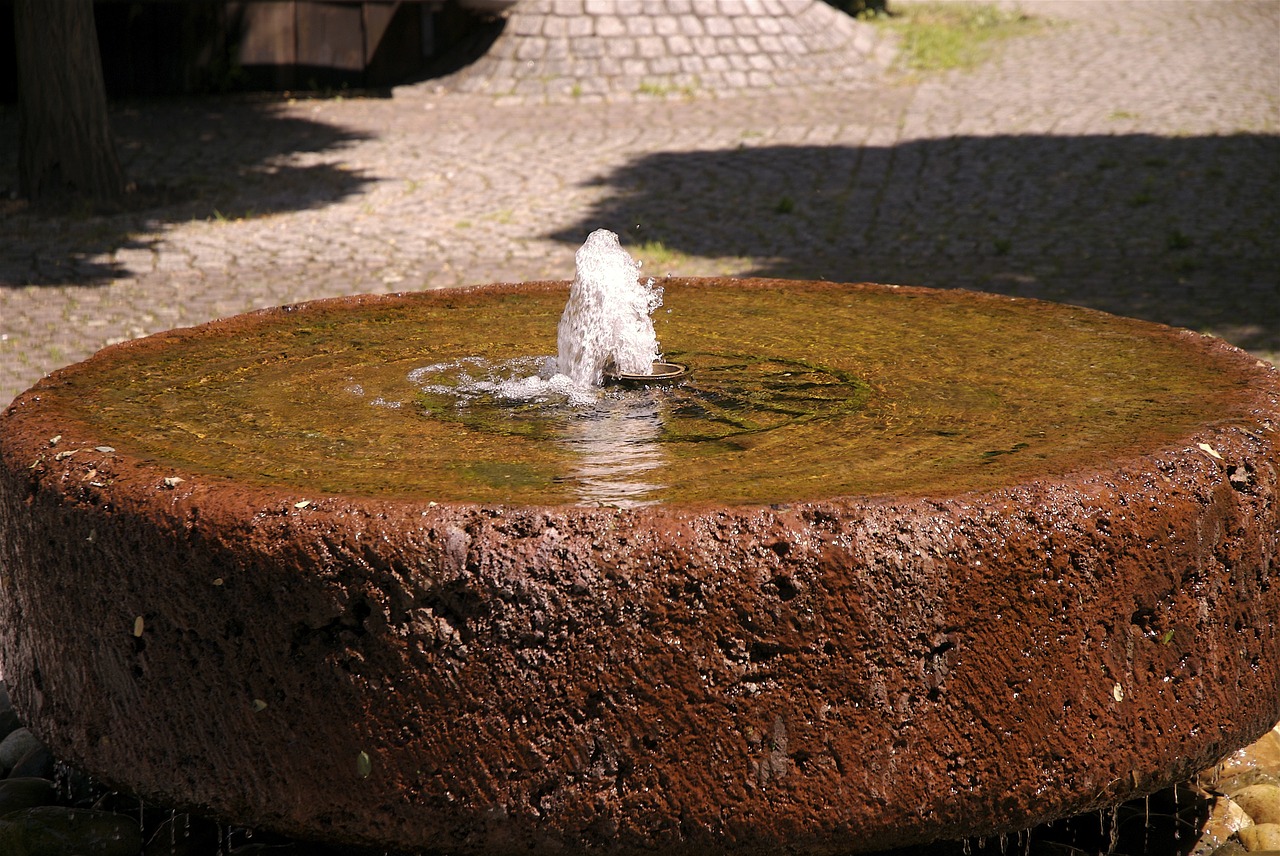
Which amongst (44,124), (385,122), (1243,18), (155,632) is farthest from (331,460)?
(1243,18)

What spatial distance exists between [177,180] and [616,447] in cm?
879

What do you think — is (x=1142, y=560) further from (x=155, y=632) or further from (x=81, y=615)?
(x=81, y=615)

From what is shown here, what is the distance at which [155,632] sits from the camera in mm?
2412

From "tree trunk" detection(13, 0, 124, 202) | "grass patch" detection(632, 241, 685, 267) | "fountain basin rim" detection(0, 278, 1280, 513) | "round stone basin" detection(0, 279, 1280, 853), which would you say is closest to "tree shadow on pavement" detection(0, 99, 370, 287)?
"tree trunk" detection(13, 0, 124, 202)

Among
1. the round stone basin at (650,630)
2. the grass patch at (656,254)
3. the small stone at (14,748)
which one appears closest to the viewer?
the round stone basin at (650,630)

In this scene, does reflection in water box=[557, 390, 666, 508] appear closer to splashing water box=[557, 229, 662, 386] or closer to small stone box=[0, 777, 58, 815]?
splashing water box=[557, 229, 662, 386]

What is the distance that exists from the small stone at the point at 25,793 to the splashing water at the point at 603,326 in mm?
1580

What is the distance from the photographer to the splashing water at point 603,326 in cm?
353

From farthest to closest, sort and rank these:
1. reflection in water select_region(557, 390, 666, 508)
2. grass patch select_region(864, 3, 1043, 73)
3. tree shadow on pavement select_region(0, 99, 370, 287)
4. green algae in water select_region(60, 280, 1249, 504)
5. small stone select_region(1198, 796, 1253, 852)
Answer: grass patch select_region(864, 3, 1043, 73) → tree shadow on pavement select_region(0, 99, 370, 287) → small stone select_region(1198, 796, 1253, 852) → green algae in water select_region(60, 280, 1249, 504) → reflection in water select_region(557, 390, 666, 508)

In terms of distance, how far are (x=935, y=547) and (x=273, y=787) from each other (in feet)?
3.94

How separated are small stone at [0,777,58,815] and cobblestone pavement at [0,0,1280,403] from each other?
3.12m

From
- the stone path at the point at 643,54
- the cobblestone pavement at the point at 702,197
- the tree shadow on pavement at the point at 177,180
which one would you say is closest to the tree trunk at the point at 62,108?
the tree shadow on pavement at the point at 177,180

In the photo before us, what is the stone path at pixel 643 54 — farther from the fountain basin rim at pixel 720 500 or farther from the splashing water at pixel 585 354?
the fountain basin rim at pixel 720 500

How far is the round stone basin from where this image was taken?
223 centimetres
